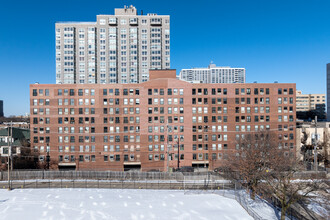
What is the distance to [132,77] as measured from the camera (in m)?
113

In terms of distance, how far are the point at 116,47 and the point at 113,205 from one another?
91.4 meters

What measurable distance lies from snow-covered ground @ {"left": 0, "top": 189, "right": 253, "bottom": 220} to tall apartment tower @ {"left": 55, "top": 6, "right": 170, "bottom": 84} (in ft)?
256

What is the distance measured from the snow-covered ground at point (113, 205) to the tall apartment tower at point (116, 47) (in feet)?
256

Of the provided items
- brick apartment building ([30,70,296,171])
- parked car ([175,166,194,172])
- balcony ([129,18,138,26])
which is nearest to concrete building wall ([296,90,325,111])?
brick apartment building ([30,70,296,171])

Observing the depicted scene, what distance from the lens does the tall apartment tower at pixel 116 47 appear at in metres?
112

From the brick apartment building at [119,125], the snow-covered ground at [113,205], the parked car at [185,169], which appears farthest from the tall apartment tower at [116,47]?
the snow-covered ground at [113,205]

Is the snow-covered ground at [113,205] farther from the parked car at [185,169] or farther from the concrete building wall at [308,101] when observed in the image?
the concrete building wall at [308,101]

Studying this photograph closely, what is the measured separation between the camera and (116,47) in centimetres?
11256

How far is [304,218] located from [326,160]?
153 feet

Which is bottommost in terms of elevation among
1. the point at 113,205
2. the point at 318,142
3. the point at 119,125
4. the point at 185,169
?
the point at 185,169

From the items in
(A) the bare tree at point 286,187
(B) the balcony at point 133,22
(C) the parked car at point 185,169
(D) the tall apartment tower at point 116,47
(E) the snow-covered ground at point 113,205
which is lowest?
Result: (C) the parked car at point 185,169

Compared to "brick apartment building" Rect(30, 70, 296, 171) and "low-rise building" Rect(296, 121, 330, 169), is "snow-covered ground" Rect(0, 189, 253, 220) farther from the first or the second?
"low-rise building" Rect(296, 121, 330, 169)

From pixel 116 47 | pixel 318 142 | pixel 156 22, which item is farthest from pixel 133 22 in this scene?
pixel 318 142

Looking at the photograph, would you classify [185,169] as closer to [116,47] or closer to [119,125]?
[119,125]
